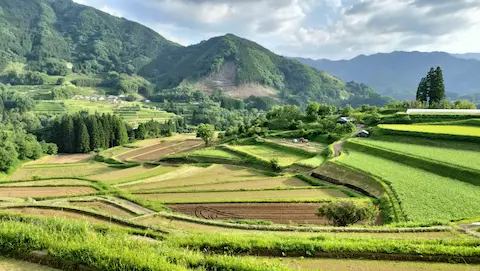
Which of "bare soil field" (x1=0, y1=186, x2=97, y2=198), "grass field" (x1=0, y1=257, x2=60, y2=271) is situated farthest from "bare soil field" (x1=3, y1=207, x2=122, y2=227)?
"grass field" (x1=0, y1=257, x2=60, y2=271)

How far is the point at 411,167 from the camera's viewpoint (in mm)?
38250

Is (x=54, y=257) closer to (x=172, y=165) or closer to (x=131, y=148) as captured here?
(x=172, y=165)

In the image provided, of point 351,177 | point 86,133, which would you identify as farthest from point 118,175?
point 86,133

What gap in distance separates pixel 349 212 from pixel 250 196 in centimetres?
1276

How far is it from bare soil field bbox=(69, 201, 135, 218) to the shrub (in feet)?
59.1

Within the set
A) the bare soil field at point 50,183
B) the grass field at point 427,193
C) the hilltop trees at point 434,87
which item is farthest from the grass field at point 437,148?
the bare soil field at point 50,183

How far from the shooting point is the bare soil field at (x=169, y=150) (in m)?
73.8

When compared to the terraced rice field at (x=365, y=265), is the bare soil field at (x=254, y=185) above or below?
below

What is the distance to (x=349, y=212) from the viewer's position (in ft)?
82.3

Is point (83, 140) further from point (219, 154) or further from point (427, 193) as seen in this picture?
point (427, 193)

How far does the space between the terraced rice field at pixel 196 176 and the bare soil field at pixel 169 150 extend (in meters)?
21.4

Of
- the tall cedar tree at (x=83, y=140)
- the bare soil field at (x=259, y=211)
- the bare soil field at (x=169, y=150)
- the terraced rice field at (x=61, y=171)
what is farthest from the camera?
the tall cedar tree at (x=83, y=140)

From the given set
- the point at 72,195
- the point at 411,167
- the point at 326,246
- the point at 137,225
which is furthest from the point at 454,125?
the point at 72,195

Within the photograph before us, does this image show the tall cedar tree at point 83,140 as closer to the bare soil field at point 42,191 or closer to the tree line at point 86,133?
the tree line at point 86,133
